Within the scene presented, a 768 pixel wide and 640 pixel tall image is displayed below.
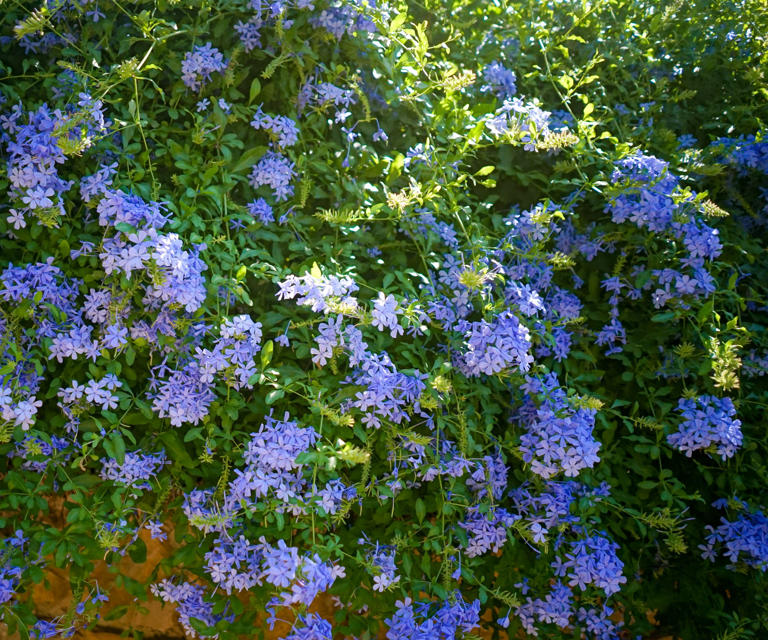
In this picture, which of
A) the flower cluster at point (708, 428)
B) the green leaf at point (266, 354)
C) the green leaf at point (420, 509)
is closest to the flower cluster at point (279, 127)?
the green leaf at point (266, 354)

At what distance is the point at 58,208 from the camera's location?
60.3 inches

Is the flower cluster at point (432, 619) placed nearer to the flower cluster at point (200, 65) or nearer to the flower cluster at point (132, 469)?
the flower cluster at point (132, 469)

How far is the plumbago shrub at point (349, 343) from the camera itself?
4.99 feet

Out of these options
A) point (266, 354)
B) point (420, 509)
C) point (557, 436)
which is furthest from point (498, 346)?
point (266, 354)

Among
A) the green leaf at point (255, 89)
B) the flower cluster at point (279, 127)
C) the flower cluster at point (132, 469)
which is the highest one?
the green leaf at point (255, 89)

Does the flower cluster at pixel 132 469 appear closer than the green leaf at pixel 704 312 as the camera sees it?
Yes

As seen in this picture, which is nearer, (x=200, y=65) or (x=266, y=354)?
(x=266, y=354)

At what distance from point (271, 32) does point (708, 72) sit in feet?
4.88

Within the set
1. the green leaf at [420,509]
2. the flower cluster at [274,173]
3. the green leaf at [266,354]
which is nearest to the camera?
the green leaf at [266,354]

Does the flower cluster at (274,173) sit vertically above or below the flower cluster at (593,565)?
above

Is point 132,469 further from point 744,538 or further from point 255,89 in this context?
point 744,538

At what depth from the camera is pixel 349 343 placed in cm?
155

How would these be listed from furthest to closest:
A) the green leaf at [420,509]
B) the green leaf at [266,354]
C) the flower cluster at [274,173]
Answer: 1. the flower cluster at [274,173]
2. the green leaf at [420,509]
3. the green leaf at [266,354]

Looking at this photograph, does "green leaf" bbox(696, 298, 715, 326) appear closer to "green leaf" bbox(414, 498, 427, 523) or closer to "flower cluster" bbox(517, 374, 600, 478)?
"flower cluster" bbox(517, 374, 600, 478)
